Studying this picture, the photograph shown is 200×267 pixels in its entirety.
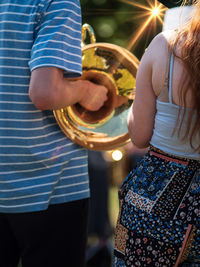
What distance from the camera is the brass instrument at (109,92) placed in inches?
59.2

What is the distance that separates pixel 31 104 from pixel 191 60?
58 centimetres

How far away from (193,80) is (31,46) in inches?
22.7

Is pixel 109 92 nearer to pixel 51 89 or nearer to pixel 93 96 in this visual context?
pixel 93 96

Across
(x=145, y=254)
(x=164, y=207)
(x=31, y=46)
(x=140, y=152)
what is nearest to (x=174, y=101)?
(x=164, y=207)

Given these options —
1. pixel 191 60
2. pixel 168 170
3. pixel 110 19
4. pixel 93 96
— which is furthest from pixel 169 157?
pixel 110 19

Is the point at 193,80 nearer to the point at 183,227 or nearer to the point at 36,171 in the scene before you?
the point at 183,227

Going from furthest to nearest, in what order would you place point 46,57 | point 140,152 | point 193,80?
point 140,152, point 46,57, point 193,80

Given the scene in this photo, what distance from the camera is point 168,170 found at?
36.6 inches

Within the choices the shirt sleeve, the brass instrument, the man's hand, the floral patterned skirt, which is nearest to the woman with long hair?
the floral patterned skirt

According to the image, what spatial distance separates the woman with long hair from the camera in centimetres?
86

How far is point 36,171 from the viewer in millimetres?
1193

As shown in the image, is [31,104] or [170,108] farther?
[31,104]

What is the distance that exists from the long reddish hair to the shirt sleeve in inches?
15.6

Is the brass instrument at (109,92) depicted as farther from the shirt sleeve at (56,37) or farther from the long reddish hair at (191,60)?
the long reddish hair at (191,60)
